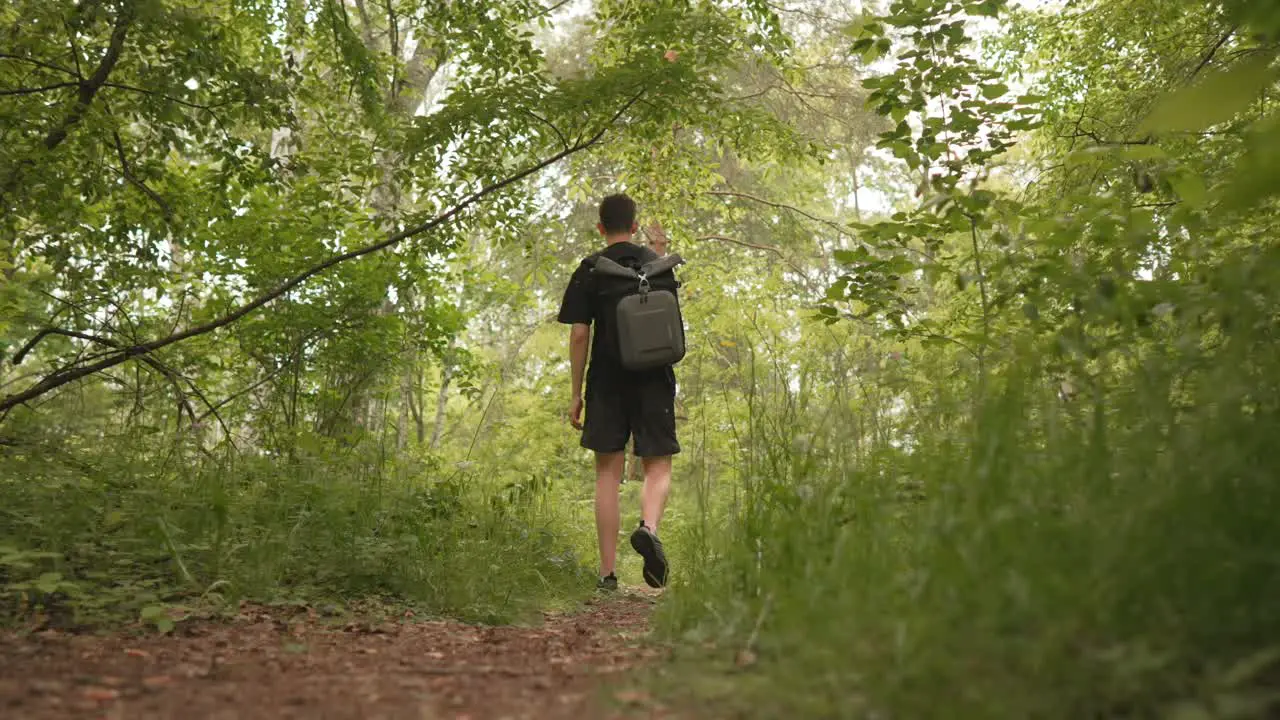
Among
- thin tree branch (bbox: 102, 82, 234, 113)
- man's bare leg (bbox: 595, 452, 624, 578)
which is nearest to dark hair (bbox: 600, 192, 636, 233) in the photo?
man's bare leg (bbox: 595, 452, 624, 578)

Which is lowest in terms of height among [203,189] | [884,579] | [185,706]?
[185,706]

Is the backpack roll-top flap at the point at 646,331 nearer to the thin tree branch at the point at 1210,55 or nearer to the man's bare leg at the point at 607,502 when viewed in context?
the man's bare leg at the point at 607,502

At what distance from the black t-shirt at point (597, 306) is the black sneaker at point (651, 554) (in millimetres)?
990

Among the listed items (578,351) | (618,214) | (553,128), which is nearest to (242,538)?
(578,351)

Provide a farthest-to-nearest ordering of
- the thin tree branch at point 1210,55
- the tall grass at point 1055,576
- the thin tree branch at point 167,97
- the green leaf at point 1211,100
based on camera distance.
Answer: the thin tree branch at point 1210,55
the thin tree branch at point 167,97
the green leaf at point 1211,100
the tall grass at point 1055,576

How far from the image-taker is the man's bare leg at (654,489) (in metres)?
4.48

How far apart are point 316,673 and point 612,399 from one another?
2493mm

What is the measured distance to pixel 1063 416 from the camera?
10.0ft

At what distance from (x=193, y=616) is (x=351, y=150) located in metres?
3.47

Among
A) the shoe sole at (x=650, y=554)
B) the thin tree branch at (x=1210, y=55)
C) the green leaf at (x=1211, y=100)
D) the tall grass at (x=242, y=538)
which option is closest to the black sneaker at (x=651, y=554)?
the shoe sole at (x=650, y=554)

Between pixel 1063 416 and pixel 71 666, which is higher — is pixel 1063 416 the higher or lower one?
the higher one

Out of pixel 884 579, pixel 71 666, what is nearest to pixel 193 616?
pixel 71 666

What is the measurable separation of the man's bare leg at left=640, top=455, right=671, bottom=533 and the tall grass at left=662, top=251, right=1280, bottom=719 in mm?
1756

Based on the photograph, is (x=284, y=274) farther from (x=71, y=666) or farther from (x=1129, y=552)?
(x=1129, y=552)
